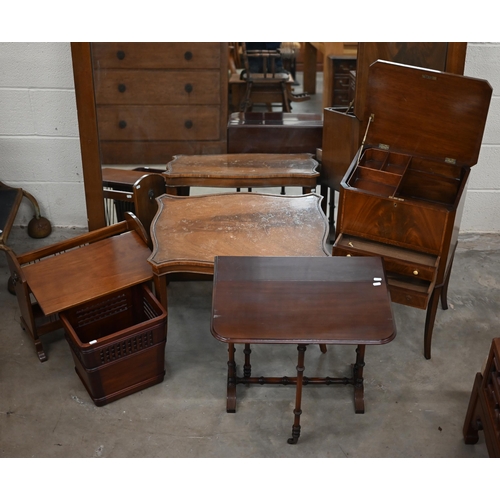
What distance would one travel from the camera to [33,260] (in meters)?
3.22

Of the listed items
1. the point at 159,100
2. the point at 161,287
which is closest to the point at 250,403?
the point at 161,287

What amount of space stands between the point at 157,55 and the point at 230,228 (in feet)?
3.87

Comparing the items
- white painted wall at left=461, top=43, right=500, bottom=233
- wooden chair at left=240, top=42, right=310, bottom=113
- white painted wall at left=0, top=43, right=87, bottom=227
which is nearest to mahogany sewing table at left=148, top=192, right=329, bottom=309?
wooden chair at left=240, top=42, right=310, bottom=113

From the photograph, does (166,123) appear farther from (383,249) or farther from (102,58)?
(383,249)

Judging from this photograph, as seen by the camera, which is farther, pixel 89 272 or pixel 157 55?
pixel 157 55

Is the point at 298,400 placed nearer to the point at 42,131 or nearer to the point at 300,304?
the point at 300,304

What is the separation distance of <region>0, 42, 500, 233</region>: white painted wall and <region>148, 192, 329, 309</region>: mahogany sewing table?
1.07 meters

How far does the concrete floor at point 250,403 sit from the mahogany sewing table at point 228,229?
502 mm

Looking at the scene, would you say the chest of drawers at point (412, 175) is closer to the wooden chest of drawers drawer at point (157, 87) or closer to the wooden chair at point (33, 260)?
the wooden chest of drawers drawer at point (157, 87)

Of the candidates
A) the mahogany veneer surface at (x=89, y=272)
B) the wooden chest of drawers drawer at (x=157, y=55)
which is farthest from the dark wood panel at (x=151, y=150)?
the mahogany veneer surface at (x=89, y=272)

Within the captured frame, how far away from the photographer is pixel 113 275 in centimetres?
312

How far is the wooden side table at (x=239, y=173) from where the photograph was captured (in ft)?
11.4

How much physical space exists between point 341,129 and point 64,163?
1834 millimetres

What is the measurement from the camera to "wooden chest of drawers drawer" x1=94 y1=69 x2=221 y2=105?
3.58 m
